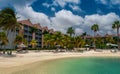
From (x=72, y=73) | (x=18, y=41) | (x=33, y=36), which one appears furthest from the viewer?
(x=33, y=36)

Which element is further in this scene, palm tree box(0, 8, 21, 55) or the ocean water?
palm tree box(0, 8, 21, 55)

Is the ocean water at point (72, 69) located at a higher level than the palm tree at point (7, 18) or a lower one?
lower

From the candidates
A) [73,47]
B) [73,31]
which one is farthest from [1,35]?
[73,31]

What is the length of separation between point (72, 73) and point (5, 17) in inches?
1124

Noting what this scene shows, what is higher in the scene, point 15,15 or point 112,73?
point 15,15

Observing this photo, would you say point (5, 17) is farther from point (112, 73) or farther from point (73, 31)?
point (73, 31)

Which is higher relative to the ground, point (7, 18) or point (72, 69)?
point (7, 18)

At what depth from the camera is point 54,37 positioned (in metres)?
79.0

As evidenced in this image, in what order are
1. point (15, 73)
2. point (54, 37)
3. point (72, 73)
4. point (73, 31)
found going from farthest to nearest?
point (73, 31) < point (54, 37) < point (72, 73) < point (15, 73)

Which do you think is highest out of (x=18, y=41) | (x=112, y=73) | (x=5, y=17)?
(x=5, y=17)

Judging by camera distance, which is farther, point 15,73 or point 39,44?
point 39,44

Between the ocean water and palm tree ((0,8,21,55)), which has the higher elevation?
palm tree ((0,8,21,55))

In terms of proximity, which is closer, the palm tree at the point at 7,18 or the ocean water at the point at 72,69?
the ocean water at the point at 72,69

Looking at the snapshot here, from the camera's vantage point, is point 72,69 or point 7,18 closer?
point 72,69
